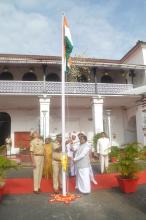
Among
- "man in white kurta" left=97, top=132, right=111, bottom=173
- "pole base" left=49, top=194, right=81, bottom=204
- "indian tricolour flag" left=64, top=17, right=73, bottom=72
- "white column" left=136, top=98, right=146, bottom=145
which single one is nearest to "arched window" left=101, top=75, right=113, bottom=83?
"white column" left=136, top=98, right=146, bottom=145

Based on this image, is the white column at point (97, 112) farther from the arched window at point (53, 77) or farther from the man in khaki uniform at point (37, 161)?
the man in khaki uniform at point (37, 161)

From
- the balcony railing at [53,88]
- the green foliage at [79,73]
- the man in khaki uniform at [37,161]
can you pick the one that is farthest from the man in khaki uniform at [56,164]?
the green foliage at [79,73]

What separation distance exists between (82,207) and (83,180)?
4.25ft

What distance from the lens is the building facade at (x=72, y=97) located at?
1647 cm

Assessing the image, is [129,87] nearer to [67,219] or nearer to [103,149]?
[103,149]

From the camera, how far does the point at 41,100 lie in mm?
16453

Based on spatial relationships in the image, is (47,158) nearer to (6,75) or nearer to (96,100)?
(96,100)

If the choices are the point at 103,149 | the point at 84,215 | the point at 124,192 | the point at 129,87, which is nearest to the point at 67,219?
the point at 84,215

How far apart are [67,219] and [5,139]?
1522 cm

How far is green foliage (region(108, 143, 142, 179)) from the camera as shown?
6770 mm

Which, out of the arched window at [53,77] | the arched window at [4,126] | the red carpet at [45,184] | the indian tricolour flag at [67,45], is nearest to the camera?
the indian tricolour flag at [67,45]

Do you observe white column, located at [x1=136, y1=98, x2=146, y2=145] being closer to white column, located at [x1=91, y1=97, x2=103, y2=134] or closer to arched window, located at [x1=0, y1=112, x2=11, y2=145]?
white column, located at [x1=91, y1=97, x2=103, y2=134]

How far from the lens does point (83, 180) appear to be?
6.88 meters

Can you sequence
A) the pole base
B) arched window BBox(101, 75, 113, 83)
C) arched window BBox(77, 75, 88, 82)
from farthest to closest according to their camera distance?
1. arched window BBox(101, 75, 113, 83)
2. arched window BBox(77, 75, 88, 82)
3. the pole base
